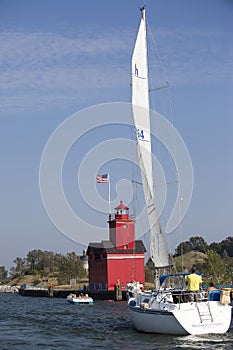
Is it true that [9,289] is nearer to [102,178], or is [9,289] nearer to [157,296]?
[102,178]

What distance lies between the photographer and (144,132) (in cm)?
3297

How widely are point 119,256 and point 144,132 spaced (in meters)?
36.3

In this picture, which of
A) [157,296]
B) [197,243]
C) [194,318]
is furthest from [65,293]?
[197,243]

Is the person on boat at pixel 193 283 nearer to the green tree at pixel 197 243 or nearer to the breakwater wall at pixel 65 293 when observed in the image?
the breakwater wall at pixel 65 293

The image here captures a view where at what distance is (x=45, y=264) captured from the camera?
448ft

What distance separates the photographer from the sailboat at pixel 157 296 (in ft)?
83.9

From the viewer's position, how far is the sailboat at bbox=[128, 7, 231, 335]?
25562 mm

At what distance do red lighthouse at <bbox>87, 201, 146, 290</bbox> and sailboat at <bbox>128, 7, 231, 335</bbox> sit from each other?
111 feet

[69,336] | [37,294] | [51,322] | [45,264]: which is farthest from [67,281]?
[69,336]

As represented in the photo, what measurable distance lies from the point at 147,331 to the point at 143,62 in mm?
14373

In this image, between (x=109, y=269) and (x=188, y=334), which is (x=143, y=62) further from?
(x=109, y=269)

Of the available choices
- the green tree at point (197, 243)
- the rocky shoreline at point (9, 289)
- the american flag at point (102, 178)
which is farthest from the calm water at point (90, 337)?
Result: the green tree at point (197, 243)

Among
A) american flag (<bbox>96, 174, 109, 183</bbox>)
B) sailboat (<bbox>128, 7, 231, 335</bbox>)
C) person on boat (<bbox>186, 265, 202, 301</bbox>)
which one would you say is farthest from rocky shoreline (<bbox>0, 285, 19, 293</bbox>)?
person on boat (<bbox>186, 265, 202, 301</bbox>)

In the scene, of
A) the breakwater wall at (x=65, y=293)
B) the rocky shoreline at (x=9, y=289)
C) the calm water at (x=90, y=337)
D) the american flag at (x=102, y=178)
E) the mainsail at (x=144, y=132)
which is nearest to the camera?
the calm water at (x=90, y=337)
